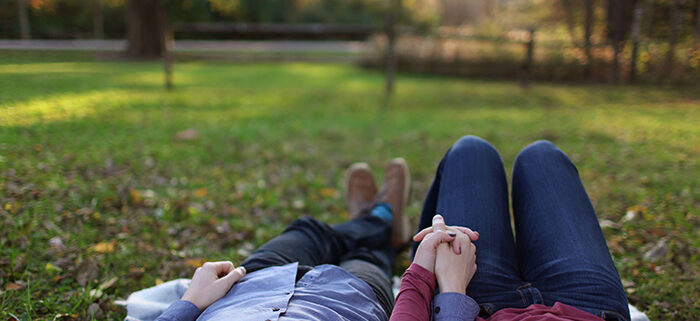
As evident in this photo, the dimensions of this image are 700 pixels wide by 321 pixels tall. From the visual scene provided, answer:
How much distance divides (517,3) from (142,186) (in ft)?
70.6

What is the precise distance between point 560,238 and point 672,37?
9360 mm

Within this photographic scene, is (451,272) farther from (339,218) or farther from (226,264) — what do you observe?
(339,218)

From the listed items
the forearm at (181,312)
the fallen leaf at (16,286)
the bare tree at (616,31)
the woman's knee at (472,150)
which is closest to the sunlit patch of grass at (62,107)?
the fallen leaf at (16,286)

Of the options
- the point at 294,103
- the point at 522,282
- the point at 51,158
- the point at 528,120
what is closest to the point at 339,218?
the point at 522,282

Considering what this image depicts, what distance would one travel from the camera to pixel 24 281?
2.18 metres

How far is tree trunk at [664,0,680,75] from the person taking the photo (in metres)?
8.53

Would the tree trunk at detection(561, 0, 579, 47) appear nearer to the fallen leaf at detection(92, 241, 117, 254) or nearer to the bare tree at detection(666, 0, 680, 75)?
the bare tree at detection(666, 0, 680, 75)

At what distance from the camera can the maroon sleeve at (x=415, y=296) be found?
1.32 meters

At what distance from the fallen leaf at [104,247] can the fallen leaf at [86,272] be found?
176 mm

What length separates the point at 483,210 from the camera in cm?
170

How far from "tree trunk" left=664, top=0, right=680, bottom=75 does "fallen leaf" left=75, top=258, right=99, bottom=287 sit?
10255 mm

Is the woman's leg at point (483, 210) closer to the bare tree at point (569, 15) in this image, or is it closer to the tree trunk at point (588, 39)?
the tree trunk at point (588, 39)

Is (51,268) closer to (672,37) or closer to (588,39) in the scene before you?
(672,37)

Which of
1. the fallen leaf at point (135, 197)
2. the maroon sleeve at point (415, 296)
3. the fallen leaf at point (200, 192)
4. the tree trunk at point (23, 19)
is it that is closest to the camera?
the maroon sleeve at point (415, 296)
